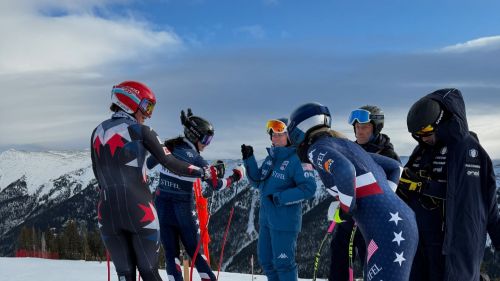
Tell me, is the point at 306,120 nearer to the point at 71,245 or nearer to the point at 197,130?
the point at 197,130

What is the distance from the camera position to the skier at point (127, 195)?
16.4 feet

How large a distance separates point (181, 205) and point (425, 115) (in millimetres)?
3575

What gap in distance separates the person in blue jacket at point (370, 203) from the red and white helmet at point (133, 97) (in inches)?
75.4

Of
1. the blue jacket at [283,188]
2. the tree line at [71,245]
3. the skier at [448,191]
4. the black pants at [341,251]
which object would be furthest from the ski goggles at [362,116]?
the tree line at [71,245]

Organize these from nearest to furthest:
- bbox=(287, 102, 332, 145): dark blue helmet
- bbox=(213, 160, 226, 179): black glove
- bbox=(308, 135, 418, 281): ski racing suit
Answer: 1. bbox=(308, 135, 418, 281): ski racing suit
2. bbox=(287, 102, 332, 145): dark blue helmet
3. bbox=(213, 160, 226, 179): black glove

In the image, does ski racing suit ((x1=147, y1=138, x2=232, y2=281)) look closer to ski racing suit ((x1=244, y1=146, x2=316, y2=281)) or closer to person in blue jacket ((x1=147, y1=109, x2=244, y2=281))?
person in blue jacket ((x1=147, y1=109, x2=244, y2=281))

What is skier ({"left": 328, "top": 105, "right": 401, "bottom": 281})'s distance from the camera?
19.3 feet

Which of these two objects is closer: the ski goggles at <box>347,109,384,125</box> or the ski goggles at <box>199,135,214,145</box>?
the ski goggles at <box>347,109,384,125</box>

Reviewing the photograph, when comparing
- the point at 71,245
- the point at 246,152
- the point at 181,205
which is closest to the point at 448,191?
the point at 181,205

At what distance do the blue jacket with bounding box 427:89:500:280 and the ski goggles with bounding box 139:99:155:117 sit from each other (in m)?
2.74

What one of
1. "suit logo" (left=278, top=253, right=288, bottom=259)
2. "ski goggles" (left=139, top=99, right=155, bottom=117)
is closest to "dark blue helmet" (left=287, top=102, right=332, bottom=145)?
"ski goggles" (left=139, top=99, right=155, bottom=117)

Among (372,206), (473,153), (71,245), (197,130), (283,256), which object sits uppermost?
(197,130)

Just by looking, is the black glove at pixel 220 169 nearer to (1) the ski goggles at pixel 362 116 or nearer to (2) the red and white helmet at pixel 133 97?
(2) the red and white helmet at pixel 133 97

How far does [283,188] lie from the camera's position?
699 cm
